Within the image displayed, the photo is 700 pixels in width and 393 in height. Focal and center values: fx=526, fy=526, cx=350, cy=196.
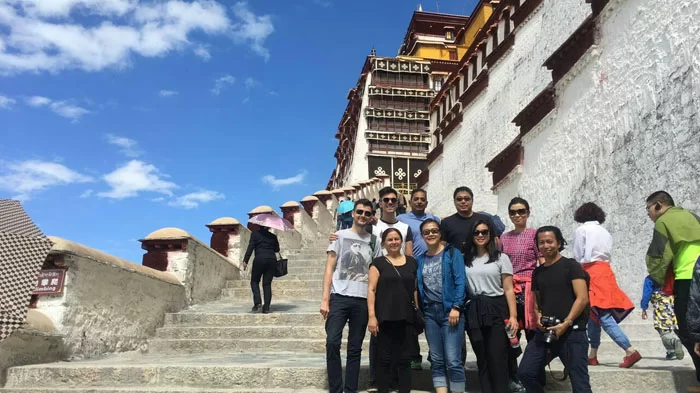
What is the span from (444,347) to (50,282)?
4.21 meters

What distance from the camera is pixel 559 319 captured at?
3.63 meters

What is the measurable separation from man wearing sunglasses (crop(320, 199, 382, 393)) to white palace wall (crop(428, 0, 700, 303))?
12.3ft

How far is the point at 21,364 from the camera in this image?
4918mm

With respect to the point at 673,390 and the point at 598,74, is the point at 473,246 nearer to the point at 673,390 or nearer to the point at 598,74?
the point at 673,390

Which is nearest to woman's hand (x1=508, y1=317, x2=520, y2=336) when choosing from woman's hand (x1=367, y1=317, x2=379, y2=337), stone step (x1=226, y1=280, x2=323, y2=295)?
woman's hand (x1=367, y1=317, x2=379, y2=337)

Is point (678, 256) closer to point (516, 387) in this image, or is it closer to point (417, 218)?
point (516, 387)

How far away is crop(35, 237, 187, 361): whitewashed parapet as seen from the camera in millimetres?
5566

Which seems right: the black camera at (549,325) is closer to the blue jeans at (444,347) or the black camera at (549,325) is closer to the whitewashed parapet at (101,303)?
the blue jeans at (444,347)

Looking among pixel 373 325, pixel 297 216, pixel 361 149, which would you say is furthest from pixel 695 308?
pixel 361 149

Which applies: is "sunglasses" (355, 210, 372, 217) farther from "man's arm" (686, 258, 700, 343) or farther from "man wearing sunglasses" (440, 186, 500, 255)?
"man's arm" (686, 258, 700, 343)

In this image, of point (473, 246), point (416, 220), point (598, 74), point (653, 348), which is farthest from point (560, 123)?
point (473, 246)

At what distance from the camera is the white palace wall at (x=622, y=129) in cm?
597

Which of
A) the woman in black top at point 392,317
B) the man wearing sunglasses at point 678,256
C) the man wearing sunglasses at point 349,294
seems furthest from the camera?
the man wearing sunglasses at point 349,294

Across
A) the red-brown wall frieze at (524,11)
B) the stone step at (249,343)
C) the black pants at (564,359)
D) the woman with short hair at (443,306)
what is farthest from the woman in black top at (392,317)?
the red-brown wall frieze at (524,11)
